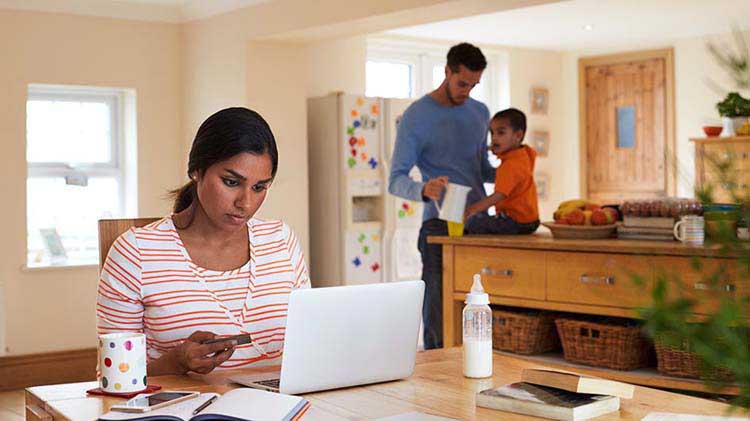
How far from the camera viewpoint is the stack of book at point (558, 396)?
63.4 inches

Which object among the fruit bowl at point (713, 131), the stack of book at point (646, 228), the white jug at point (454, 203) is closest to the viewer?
the stack of book at point (646, 228)

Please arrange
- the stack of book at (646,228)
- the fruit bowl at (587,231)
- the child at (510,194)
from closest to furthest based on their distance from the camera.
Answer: the stack of book at (646,228) → the fruit bowl at (587,231) → the child at (510,194)

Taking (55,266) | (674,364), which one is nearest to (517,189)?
(674,364)

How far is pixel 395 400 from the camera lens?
1.78m

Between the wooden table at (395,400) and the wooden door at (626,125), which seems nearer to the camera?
the wooden table at (395,400)

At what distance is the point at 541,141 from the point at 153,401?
738cm

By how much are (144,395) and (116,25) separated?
466cm

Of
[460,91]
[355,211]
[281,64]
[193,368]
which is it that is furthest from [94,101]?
[193,368]

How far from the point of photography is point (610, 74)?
28.8 feet

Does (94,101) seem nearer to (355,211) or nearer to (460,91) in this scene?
(355,211)

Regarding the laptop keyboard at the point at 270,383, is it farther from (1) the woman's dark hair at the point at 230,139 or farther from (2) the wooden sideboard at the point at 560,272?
(2) the wooden sideboard at the point at 560,272

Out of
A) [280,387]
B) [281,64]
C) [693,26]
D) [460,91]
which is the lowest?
[280,387]

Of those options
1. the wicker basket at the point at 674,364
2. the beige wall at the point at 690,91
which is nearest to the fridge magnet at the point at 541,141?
A: the beige wall at the point at 690,91

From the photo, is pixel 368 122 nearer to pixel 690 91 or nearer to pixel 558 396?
pixel 690 91
